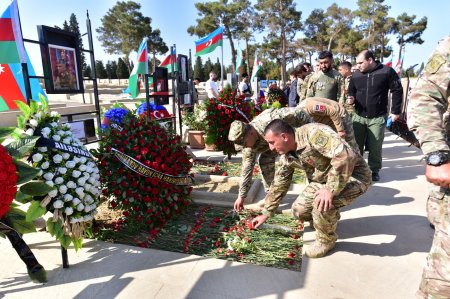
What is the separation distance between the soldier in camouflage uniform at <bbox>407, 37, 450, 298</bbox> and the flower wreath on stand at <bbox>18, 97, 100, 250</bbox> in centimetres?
229

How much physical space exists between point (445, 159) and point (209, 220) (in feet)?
8.05

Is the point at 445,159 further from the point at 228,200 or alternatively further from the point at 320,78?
the point at 320,78

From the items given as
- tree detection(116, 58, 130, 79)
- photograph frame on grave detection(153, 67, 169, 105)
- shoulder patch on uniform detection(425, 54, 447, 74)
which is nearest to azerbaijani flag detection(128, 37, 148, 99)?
photograph frame on grave detection(153, 67, 169, 105)

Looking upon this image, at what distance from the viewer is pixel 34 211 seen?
2178 mm

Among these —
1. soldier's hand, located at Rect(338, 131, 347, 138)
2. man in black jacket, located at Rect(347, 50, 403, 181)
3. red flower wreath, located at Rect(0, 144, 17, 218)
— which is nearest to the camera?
red flower wreath, located at Rect(0, 144, 17, 218)

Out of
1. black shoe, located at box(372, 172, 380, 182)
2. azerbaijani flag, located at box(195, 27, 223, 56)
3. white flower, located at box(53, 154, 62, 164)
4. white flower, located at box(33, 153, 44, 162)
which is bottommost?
black shoe, located at box(372, 172, 380, 182)

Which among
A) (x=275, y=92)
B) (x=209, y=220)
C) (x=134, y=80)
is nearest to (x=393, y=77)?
(x=209, y=220)

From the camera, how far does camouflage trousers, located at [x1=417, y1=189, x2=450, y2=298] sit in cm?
155

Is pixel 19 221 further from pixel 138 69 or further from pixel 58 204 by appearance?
pixel 138 69

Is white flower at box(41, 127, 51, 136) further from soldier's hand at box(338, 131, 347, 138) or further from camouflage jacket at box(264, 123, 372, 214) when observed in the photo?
soldier's hand at box(338, 131, 347, 138)

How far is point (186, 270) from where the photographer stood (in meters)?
2.40

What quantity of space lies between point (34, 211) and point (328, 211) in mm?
2240

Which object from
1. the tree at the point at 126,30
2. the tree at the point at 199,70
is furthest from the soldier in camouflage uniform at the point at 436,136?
the tree at the point at 199,70

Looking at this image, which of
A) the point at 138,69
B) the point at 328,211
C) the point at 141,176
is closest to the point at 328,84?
the point at 328,211
